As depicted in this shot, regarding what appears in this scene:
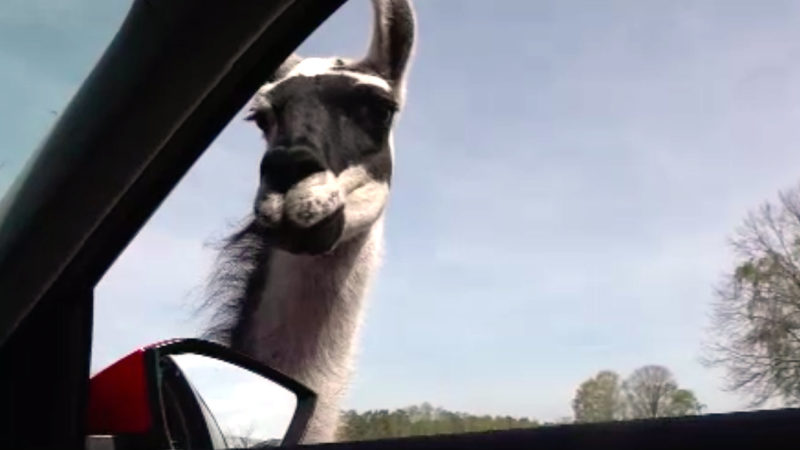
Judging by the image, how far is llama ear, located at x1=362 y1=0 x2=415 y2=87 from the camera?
14.9 ft

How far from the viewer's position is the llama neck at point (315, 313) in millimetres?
4145

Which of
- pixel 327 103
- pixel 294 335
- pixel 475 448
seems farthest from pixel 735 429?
pixel 327 103

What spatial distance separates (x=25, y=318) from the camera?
7.03 feet

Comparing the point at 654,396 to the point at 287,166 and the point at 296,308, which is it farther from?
the point at 296,308

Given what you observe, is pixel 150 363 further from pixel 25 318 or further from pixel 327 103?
pixel 327 103

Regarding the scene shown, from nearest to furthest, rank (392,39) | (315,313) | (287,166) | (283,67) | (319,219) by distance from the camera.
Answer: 1. (283,67)
2. (287,166)
3. (319,219)
4. (315,313)
5. (392,39)

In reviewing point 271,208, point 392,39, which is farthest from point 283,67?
point 392,39

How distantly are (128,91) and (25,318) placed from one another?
50cm

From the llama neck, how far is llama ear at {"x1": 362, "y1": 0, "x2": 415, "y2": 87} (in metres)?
0.63

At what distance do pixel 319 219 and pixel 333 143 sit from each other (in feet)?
1.61

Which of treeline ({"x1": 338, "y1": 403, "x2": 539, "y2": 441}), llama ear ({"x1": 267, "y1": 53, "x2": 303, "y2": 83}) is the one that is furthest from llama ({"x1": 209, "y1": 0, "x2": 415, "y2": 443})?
treeline ({"x1": 338, "y1": 403, "x2": 539, "y2": 441})

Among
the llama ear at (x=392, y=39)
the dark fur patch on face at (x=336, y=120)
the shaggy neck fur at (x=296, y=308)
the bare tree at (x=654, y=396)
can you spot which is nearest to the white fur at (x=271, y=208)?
the shaggy neck fur at (x=296, y=308)

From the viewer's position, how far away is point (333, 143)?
4379 mm

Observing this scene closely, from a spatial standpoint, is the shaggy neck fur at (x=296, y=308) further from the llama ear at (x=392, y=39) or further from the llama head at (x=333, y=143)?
the llama ear at (x=392, y=39)
